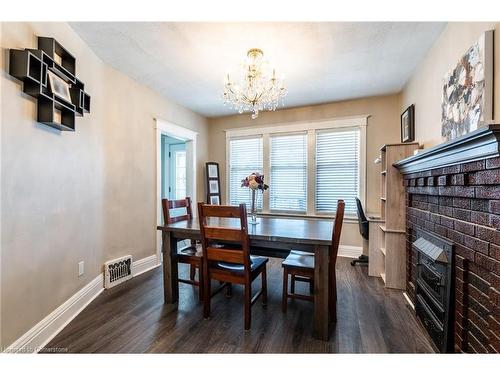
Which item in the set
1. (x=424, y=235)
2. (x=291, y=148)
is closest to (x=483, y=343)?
(x=424, y=235)

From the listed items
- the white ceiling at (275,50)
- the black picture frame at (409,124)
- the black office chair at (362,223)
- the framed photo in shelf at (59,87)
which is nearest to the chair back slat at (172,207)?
the framed photo in shelf at (59,87)

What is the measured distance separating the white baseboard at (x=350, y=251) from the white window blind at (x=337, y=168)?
23.1 inches

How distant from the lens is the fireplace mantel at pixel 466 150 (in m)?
1.06


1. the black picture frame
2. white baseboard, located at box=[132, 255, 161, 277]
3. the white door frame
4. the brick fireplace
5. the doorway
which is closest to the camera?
the brick fireplace

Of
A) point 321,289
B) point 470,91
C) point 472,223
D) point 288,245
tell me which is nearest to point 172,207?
point 288,245

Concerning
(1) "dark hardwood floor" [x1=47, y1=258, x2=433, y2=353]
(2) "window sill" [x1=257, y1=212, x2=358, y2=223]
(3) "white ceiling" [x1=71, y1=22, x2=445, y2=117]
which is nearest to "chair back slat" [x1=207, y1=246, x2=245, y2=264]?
(1) "dark hardwood floor" [x1=47, y1=258, x2=433, y2=353]

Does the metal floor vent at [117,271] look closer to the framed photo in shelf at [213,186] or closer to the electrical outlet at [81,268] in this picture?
the electrical outlet at [81,268]

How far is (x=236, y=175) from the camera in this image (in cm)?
488

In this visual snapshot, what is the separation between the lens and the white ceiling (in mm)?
2131

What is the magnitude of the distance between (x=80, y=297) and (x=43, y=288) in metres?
0.52

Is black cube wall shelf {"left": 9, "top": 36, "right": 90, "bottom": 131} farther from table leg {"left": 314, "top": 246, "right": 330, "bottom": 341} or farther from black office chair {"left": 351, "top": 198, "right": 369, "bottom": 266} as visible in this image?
black office chair {"left": 351, "top": 198, "right": 369, "bottom": 266}

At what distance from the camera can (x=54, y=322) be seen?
6.16ft

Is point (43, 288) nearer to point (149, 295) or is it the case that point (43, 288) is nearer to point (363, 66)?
point (149, 295)

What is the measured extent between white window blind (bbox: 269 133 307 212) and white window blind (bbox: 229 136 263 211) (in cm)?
29
